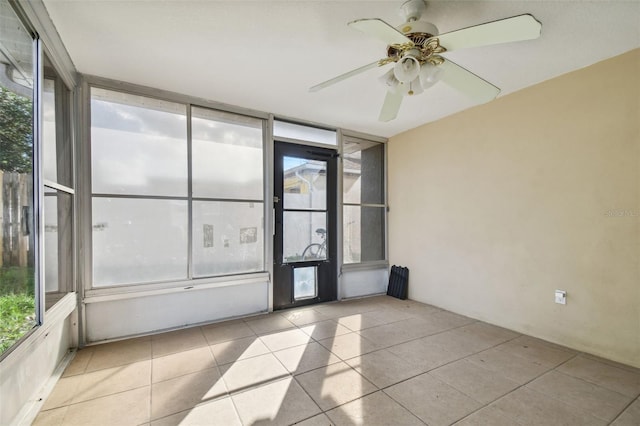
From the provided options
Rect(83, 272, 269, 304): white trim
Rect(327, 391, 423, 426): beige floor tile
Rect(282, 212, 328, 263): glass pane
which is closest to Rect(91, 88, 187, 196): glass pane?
Rect(83, 272, 269, 304): white trim

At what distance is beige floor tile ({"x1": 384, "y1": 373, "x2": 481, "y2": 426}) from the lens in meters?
1.82

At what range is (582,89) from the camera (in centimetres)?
267

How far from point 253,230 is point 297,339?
149cm

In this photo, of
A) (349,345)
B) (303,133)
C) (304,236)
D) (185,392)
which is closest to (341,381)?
(349,345)

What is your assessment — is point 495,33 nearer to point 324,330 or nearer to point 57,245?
point 324,330

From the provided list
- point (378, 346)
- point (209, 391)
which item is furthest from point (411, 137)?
point (209, 391)

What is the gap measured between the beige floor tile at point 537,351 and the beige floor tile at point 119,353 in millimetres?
3422

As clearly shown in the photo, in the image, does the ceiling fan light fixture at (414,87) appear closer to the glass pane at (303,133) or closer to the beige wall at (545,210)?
the beige wall at (545,210)

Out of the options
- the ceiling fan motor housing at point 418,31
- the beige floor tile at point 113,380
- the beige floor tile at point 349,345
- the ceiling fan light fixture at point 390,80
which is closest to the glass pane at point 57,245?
the beige floor tile at point 113,380

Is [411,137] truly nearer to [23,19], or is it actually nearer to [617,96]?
[617,96]

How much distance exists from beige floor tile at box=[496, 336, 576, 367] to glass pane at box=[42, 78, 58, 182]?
425 centimetres

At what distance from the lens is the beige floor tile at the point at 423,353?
2484 millimetres

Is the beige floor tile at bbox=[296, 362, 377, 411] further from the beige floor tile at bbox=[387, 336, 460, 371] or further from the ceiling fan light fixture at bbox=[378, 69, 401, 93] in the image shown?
the ceiling fan light fixture at bbox=[378, 69, 401, 93]

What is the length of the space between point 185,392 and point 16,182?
69.2 inches
